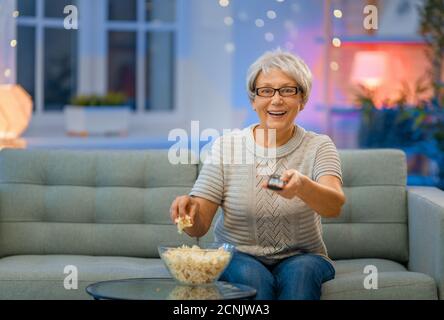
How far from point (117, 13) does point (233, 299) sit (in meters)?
3.80

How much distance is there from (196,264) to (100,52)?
11.7 ft

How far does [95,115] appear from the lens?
538 centimetres

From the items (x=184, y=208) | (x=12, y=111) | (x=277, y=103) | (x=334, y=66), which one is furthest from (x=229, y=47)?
(x=184, y=208)

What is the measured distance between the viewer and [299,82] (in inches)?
103

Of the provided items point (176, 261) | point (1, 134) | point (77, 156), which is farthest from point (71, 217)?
point (1, 134)

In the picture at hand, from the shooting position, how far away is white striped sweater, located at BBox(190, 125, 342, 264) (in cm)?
261

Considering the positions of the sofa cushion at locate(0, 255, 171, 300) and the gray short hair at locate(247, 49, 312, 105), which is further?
the sofa cushion at locate(0, 255, 171, 300)

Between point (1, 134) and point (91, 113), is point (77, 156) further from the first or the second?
point (91, 113)

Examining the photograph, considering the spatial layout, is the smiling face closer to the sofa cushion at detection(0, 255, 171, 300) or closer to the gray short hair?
the gray short hair

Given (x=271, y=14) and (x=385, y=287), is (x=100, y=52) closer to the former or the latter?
(x=271, y=14)

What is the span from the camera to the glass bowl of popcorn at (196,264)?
7.63ft

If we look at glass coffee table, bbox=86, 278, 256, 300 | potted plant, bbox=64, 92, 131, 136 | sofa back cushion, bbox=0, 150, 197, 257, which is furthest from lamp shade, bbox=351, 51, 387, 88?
glass coffee table, bbox=86, 278, 256, 300

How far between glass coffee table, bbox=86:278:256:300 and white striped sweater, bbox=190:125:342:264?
0.26 m

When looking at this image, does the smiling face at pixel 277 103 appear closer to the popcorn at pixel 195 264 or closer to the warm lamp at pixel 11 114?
the popcorn at pixel 195 264
